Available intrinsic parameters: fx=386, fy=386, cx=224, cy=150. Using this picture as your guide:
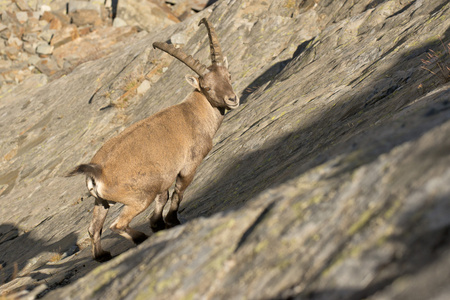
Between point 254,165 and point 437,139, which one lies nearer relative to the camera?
point 437,139

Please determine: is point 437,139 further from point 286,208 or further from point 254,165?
point 254,165

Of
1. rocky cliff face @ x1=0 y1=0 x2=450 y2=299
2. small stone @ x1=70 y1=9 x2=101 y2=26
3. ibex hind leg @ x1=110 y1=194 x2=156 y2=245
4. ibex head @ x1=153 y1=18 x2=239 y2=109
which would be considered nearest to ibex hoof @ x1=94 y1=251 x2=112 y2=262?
rocky cliff face @ x1=0 y1=0 x2=450 y2=299

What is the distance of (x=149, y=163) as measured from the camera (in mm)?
7051

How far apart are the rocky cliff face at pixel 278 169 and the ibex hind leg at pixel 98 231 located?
Answer: 8.3 inches

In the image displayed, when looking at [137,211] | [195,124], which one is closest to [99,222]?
[137,211]

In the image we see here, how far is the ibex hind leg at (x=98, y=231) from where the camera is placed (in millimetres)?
7270

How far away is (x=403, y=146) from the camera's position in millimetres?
3240

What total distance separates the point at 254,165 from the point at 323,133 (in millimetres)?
1634

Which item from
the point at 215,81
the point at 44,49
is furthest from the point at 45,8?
the point at 215,81

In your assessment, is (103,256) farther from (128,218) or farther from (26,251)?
(26,251)

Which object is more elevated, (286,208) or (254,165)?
(286,208)

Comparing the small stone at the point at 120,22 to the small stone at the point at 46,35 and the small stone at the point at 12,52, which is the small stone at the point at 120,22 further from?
the small stone at the point at 12,52

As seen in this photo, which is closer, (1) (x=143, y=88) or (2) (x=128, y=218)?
(2) (x=128, y=218)

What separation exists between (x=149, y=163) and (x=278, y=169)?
2.36m
